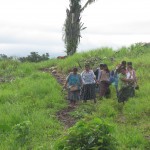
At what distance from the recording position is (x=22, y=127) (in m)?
8.92

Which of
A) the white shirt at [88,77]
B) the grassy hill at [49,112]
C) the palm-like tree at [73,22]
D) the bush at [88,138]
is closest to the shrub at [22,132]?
the grassy hill at [49,112]

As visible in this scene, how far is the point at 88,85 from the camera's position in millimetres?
12594

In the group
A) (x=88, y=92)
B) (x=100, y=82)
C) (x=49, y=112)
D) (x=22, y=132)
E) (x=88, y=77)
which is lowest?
(x=22, y=132)

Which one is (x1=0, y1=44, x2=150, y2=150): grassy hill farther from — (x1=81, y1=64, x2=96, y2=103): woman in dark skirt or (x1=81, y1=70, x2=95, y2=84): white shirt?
(x1=81, y1=70, x2=95, y2=84): white shirt

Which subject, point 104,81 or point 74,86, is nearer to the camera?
point 74,86

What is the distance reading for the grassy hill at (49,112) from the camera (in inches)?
346

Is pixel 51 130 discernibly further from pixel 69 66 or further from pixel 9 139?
pixel 69 66

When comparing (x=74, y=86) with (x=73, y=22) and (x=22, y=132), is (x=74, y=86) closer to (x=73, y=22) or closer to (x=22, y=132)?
(x=22, y=132)

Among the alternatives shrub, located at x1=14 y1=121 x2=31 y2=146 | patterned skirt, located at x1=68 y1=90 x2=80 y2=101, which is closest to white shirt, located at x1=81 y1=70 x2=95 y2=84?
patterned skirt, located at x1=68 y1=90 x2=80 y2=101

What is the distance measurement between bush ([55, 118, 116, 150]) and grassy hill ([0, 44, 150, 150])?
0.30m

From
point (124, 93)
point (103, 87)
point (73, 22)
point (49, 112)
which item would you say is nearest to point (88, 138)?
point (49, 112)

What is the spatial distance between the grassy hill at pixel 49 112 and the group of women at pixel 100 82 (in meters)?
0.27

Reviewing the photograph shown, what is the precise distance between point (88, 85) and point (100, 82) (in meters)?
0.71

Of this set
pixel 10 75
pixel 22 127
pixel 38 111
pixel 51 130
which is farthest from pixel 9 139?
pixel 10 75
